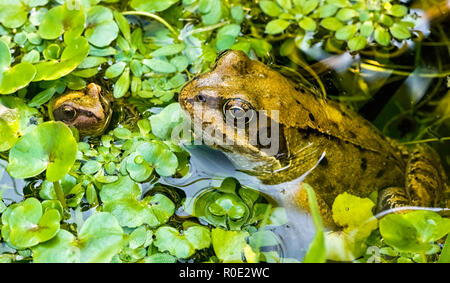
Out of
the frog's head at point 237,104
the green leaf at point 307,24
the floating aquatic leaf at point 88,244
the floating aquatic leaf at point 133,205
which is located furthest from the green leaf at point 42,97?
the green leaf at point 307,24

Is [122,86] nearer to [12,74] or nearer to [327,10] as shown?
[12,74]

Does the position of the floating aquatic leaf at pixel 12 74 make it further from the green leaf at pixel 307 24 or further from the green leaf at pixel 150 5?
the green leaf at pixel 307 24

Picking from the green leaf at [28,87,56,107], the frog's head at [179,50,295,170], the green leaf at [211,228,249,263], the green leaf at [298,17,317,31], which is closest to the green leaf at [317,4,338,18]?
the green leaf at [298,17,317,31]

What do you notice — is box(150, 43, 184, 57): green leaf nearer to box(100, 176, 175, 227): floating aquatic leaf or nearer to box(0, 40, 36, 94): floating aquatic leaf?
box(0, 40, 36, 94): floating aquatic leaf

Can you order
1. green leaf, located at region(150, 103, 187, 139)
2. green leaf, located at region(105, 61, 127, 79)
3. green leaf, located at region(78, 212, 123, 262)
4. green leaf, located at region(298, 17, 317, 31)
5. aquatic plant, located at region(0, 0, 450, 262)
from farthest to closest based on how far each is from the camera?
green leaf, located at region(298, 17, 317, 31)
green leaf, located at region(105, 61, 127, 79)
green leaf, located at region(150, 103, 187, 139)
aquatic plant, located at region(0, 0, 450, 262)
green leaf, located at region(78, 212, 123, 262)

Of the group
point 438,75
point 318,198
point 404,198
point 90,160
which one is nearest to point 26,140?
point 90,160

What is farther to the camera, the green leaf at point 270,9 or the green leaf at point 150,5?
the green leaf at point 270,9
